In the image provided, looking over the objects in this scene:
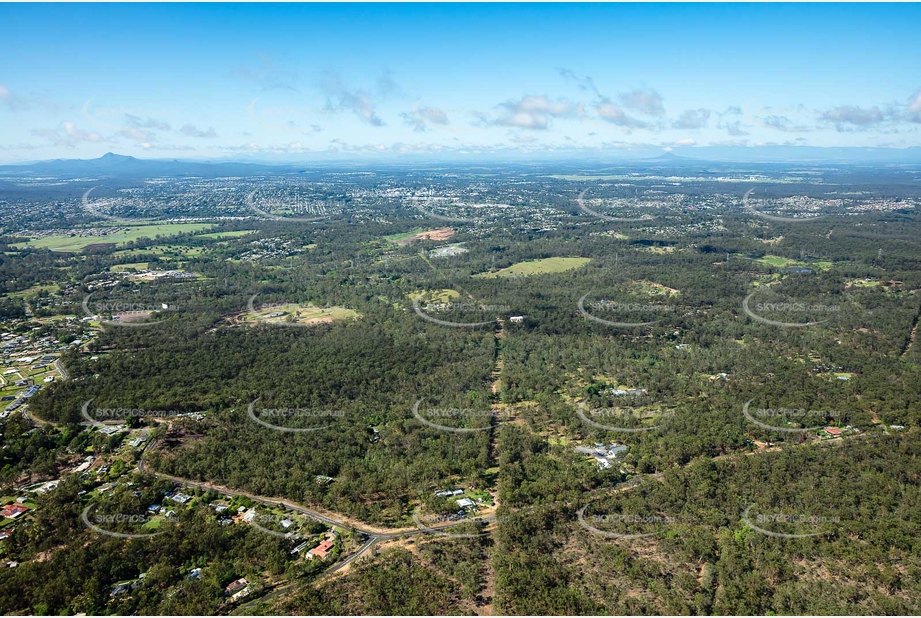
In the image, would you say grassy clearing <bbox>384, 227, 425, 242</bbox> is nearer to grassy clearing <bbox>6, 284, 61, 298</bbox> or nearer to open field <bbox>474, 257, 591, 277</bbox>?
open field <bbox>474, 257, 591, 277</bbox>

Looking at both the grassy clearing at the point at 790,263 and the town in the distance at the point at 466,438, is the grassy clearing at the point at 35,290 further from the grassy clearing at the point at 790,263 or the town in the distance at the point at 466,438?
the grassy clearing at the point at 790,263

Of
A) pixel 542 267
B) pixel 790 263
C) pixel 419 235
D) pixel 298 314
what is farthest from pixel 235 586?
pixel 419 235


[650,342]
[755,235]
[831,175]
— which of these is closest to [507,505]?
[650,342]

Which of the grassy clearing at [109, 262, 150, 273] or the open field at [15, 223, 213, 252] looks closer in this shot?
the grassy clearing at [109, 262, 150, 273]

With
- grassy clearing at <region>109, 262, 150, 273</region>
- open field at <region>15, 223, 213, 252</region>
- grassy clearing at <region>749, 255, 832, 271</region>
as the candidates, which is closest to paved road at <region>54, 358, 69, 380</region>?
grassy clearing at <region>109, 262, 150, 273</region>

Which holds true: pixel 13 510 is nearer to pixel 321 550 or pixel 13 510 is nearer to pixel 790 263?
pixel 321 550

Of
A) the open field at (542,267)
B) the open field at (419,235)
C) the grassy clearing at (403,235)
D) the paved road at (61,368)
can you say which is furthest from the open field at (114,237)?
the open field at (542,267)

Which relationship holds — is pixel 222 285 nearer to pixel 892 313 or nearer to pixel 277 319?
pixel 277 319
